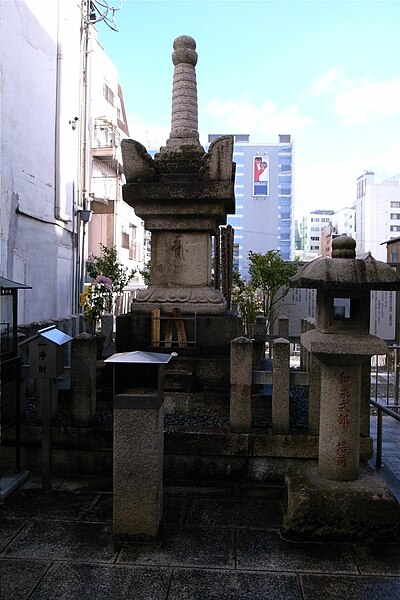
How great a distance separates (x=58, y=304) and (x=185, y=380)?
11166 millimetres

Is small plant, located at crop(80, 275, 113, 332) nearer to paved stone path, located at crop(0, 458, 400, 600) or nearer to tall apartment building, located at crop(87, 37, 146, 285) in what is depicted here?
paved stone path, located at crop(0, 458, 400, 600)

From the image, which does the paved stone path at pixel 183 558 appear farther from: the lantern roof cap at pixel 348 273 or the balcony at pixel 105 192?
the balcony at pixel 105 192

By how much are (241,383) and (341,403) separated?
1.16 m

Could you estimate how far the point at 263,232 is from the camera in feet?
303

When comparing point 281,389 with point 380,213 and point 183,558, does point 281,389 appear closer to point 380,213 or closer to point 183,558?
point 183,558

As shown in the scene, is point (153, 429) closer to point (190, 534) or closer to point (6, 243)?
point (190, 534)

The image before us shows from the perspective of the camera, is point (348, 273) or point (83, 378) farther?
point (83, 378)

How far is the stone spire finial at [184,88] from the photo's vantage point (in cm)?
818

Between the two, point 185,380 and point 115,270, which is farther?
point 115,270

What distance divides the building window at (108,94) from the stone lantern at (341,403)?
90.2 ft

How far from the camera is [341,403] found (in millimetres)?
4426

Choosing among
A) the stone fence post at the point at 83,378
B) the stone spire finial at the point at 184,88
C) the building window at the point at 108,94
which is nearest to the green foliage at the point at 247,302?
the stone spire finial at the point at 184,88

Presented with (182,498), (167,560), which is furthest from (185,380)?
(167,560)

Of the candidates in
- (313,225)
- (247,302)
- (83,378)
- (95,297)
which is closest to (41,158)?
(95,297)
